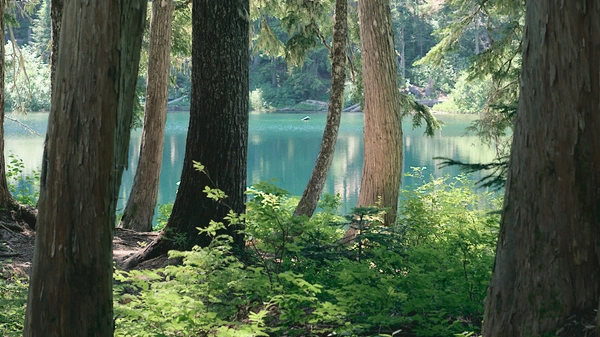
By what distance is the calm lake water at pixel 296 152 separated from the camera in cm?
2544

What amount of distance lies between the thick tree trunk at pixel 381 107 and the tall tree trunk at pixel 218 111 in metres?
3.65

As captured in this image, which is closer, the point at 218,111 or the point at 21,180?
the point at 218,111

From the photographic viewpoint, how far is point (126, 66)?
12.0 ft

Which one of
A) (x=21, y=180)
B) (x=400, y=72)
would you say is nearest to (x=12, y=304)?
(x=21, y=180)

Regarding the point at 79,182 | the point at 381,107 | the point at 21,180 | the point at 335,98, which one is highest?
the point at 335,98

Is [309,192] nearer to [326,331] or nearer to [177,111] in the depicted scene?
[326,331]

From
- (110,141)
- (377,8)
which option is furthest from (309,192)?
(110,141)

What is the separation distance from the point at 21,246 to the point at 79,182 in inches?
160

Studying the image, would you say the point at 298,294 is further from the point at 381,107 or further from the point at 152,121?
the point at 152,121

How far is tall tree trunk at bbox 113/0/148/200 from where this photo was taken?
359 cm

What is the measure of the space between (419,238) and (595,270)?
14.9ft

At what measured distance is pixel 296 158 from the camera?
32344mm

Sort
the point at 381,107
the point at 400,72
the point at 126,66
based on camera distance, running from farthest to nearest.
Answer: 1. the point at 400,72
2. the point at 381,107
3. the point at 126,66

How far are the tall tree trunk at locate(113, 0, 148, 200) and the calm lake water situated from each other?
A: 17038mm
